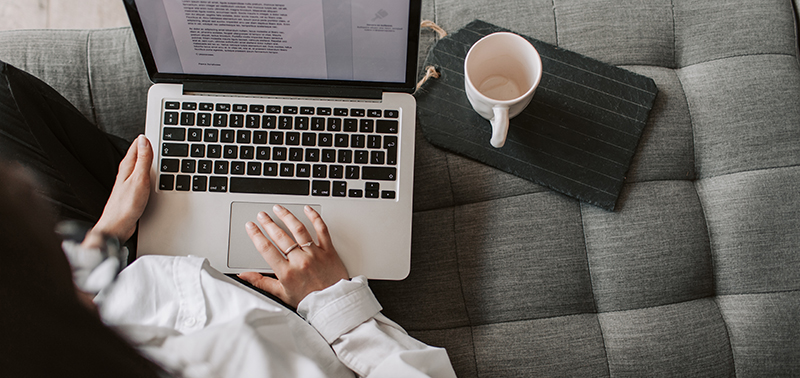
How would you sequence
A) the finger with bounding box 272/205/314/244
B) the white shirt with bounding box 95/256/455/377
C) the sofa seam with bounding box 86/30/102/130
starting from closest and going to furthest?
the white shirt with bounding box 95/256/455/377
the finger with bounding box 272/205/314/244
the sofa seam with bounding box 86/30/102/130

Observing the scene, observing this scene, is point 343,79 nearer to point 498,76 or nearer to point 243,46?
point 243,46

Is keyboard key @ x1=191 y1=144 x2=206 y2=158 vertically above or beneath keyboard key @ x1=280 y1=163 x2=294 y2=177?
above

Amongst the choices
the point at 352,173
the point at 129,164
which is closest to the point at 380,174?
the point at 352,173

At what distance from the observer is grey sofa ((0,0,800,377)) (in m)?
0.65

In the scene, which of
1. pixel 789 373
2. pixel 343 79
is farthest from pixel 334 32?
pixel 789 373

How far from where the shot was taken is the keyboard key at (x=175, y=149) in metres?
0.64

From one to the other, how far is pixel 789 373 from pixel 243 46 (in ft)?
3.02

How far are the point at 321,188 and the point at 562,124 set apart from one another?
40 centimetres

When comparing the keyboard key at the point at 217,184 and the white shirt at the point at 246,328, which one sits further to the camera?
the keyboard key at the point at 217,184

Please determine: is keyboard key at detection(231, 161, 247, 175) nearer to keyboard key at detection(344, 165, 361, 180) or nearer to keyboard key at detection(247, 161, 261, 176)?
keyboard key at detection(247, 161, 261, 176)

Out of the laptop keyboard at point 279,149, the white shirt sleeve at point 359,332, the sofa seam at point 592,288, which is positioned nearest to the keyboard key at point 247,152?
the laptop keyboard at point 279,149

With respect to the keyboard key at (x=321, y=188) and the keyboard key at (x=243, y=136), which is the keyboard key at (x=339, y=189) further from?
the keyboard key at (x=243, y=136)

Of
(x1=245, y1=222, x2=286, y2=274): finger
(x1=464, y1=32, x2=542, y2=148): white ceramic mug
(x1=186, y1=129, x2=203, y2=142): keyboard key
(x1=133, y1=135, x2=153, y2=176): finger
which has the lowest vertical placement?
(x1=245, y1=222, x2=286, y2=274): finger

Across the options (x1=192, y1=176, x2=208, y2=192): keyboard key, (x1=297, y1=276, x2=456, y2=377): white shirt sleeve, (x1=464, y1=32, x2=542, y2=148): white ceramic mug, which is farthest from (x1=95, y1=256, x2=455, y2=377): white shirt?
(x1=464, y1=32, x2=542, y2=148): white ceramic mug
